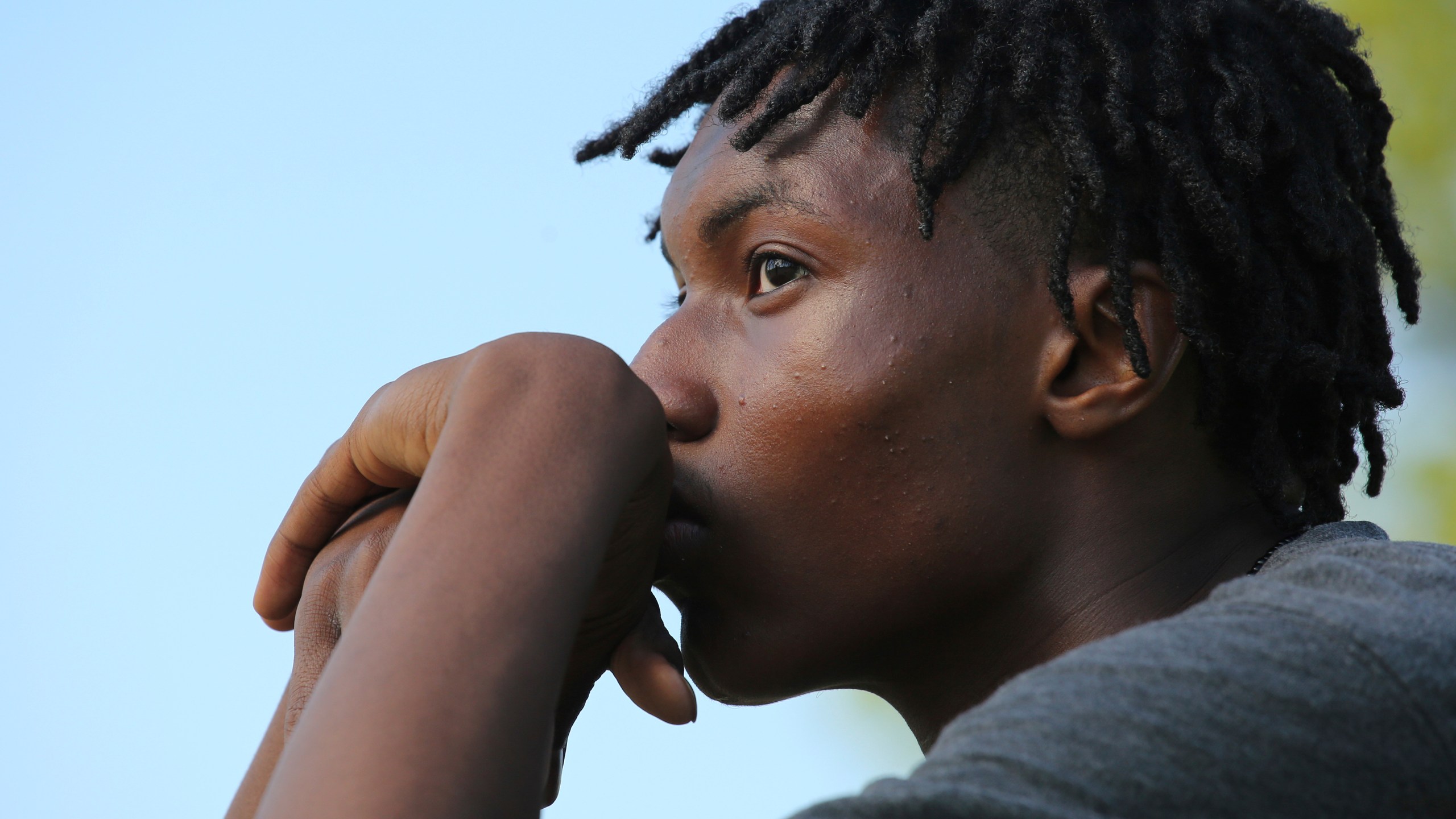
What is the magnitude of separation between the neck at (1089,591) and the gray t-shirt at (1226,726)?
0.47m

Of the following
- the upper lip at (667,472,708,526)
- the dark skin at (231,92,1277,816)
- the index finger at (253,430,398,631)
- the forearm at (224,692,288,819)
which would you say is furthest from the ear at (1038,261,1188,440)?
the forearm at (224,692,288,819)

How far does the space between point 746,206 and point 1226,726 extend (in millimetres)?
967

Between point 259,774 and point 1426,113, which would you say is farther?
point 1426,113

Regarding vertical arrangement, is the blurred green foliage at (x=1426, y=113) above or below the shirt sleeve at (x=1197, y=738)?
above

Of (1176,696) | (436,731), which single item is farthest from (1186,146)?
(436,731)

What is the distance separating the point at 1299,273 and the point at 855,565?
0.77 meters

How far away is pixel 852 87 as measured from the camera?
6.03ft

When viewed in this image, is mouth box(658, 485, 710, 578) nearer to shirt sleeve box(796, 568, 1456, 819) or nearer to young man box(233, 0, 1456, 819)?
young man box(233, 0, 1456, 819)

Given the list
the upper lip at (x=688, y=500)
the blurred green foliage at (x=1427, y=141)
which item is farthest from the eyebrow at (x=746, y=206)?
the blurred green foliage at (x=1427, y=141)

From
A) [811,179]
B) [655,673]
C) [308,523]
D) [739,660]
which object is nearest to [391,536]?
[308,523]

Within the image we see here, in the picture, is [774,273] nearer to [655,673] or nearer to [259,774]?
[655,673]

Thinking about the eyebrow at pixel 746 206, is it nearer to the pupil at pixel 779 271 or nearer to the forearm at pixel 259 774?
the pupil at pixel 779 271

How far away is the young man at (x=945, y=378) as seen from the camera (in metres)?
1.64

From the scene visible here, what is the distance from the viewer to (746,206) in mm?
1852
